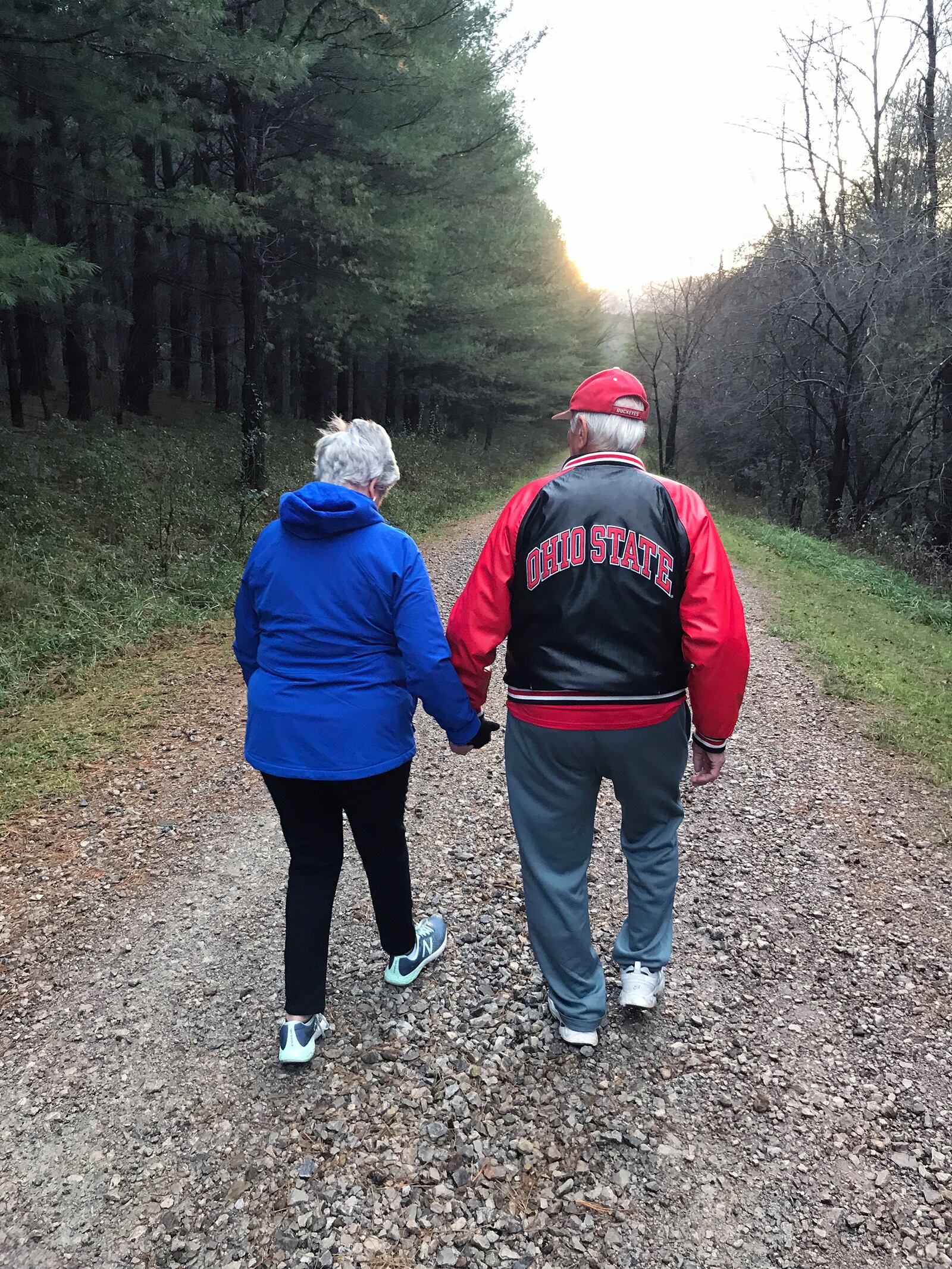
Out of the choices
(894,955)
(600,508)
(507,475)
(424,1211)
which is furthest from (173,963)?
(507,475)

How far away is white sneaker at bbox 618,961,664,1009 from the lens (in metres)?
2.60

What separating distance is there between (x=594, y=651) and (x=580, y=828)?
0.60m

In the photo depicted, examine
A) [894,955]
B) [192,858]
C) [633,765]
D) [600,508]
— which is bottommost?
[192,858]

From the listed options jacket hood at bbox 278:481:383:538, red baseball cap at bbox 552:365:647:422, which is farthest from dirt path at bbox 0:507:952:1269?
red baseball cap at bbox 552:365:647:422

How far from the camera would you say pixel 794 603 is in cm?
889

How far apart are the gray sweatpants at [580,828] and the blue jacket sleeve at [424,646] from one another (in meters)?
0.22

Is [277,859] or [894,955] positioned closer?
[894,955]

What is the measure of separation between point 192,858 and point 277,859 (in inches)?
16.8

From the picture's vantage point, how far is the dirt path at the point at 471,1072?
1.94 m

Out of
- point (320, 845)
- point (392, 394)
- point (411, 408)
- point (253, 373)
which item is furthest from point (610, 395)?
point (411, 408)

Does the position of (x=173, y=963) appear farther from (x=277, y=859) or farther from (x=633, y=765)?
(x=633, y=765)

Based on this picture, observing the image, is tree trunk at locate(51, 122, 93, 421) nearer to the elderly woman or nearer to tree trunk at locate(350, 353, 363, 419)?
tree trunk at locate(350, 353, 363, 419)

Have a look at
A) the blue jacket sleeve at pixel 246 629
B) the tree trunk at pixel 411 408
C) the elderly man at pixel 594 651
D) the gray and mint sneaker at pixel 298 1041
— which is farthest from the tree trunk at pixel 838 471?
the gray and mint sneaker at pixel 298 1041

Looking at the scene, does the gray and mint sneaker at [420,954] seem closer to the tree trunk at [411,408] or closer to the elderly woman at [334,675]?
the elderly woman at [334,675]
